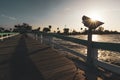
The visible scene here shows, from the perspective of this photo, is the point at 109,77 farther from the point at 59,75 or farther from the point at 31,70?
the point at 31,70

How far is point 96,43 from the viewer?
8.56 metres

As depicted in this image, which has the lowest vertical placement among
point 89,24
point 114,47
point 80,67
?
point 80,67

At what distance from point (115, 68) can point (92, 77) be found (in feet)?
2.53

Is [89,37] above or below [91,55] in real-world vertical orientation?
above

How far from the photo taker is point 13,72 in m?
8.53

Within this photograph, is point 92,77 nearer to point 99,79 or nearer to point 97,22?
point 99,79

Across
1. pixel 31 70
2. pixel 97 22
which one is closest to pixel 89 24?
pixel 97 22

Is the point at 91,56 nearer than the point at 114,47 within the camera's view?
No

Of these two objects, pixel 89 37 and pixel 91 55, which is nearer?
pixel 91 55

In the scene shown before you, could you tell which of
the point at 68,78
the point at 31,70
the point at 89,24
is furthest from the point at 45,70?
the point at 89,24

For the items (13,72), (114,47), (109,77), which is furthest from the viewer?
(13,72)

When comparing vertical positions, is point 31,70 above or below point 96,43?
below

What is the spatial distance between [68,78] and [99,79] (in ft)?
3.00

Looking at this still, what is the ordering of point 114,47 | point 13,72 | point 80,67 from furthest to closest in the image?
point 80,67
point 13,72
point 114,47
